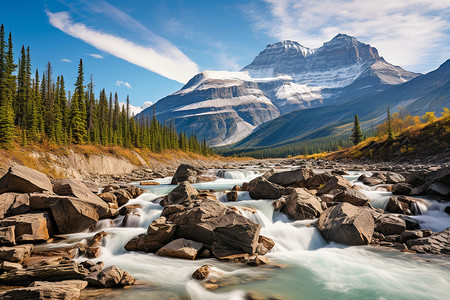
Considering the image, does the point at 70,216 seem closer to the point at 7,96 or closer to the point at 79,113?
the point at 7,96

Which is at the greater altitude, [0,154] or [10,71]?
[10,71]

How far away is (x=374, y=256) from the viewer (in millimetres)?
11484

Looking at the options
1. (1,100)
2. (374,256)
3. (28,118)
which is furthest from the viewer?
(28,118)

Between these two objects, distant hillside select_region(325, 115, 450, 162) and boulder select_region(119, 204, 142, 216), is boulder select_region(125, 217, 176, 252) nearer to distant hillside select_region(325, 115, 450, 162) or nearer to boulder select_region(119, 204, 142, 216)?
boulder select_region(119, 204, 142, 216)

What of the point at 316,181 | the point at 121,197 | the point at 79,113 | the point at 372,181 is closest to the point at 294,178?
the point at 316,181

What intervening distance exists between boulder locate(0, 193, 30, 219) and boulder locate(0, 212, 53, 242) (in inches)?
42.8

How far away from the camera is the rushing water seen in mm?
8750

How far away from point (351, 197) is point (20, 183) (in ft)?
71.7

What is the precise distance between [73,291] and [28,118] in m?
39.5

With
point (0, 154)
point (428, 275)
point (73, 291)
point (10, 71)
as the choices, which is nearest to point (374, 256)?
point (428, 275)

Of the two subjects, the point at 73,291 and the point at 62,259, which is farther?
the point at 62,259

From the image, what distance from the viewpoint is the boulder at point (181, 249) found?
1114cm

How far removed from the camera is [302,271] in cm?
1062

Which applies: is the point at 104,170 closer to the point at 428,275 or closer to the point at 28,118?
the point at 28,118
